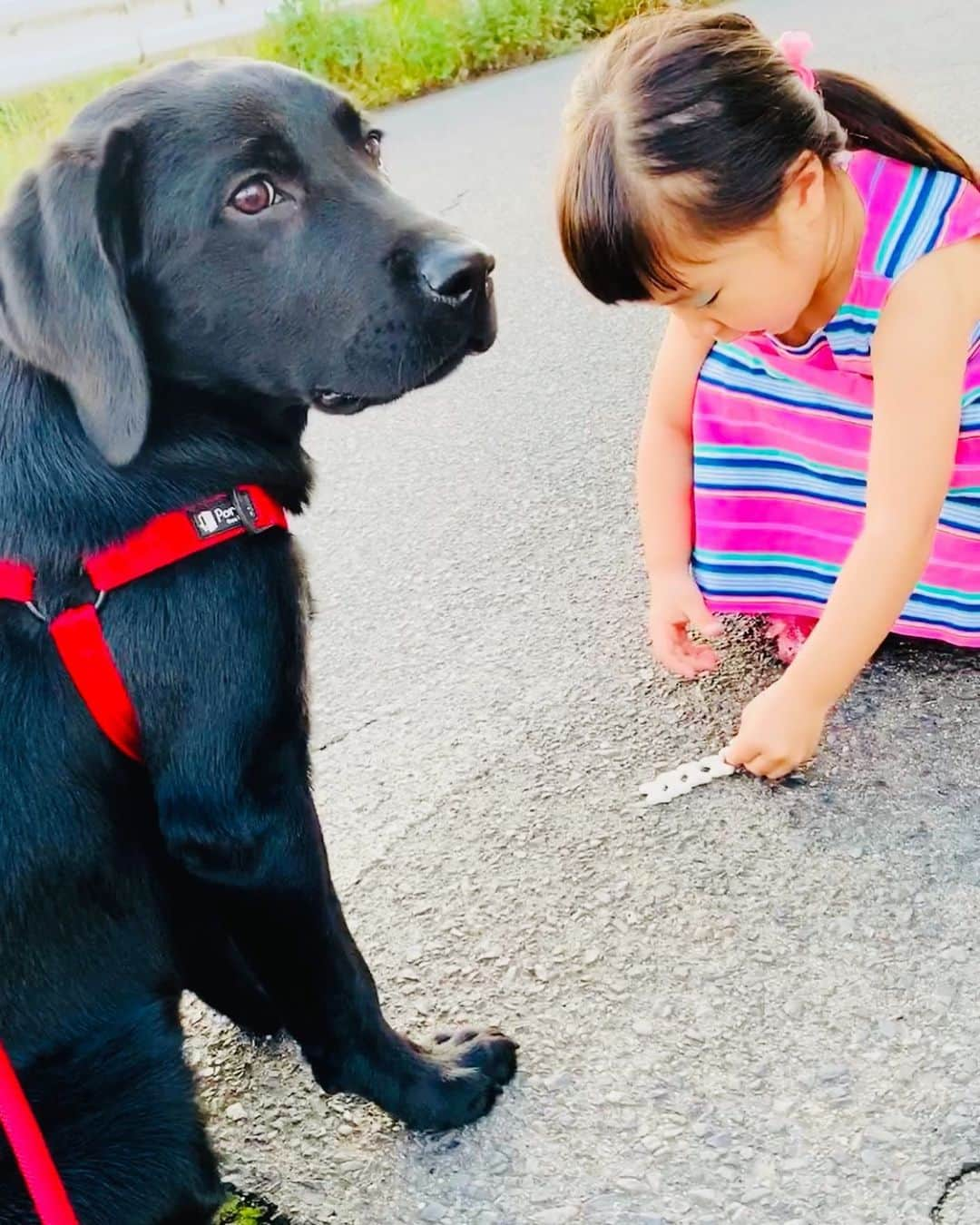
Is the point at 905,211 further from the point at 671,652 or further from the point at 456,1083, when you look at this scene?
the point at 456,1083

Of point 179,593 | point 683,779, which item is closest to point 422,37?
point 683,779

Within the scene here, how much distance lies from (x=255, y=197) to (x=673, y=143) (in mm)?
526

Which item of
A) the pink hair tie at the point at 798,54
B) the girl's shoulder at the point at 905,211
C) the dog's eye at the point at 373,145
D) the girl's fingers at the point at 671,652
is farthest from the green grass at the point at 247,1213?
the pink hair tie at the point at 798,54

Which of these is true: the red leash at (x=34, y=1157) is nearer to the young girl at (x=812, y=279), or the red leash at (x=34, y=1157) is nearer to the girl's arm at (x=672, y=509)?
the young girl at (x=812, y=279)

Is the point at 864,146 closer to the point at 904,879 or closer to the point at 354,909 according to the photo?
the point at 904,879

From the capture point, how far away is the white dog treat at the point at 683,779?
1.97 meters

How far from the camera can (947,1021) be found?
1542 millimetres

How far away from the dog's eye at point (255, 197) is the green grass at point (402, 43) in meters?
5.86

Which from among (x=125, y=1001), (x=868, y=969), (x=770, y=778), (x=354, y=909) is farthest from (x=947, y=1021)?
(x=125, y=1001)

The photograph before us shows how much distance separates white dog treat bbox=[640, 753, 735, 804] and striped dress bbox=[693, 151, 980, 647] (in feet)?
1.14

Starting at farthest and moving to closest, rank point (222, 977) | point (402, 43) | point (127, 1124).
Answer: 1. point (402, 43)
2. point (222, 977)
3. point (127, 1124)

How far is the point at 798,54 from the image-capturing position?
5.80 ft

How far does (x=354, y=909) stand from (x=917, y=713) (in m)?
0.91

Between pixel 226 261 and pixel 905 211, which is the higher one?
pixel 226 261
